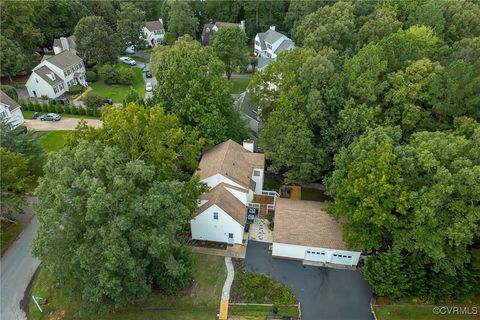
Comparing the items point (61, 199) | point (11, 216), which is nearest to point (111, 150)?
point (61, 199)

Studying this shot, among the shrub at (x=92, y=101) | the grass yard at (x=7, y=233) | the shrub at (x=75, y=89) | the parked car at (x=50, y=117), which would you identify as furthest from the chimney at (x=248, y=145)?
the shrub at (x=75, y=89)

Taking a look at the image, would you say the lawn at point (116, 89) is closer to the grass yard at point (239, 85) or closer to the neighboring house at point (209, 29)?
the grass yard at point (239, 85)

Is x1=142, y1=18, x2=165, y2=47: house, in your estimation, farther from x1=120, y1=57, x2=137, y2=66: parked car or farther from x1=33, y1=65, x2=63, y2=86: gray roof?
x1=33, y1=65, x2=63, y2=86: gray roof

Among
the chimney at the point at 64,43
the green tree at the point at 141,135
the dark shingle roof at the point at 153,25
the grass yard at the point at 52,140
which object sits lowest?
the grass yard at the point at 52,140

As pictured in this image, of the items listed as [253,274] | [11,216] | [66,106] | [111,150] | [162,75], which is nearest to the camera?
[111,150]

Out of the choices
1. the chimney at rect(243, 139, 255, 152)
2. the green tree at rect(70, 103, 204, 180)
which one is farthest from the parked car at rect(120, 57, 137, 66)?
the green tree at rect(70, 103, 204, 180)

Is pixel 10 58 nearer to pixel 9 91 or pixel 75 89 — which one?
pixel 9 91

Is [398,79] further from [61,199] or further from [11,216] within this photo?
[11,216]
